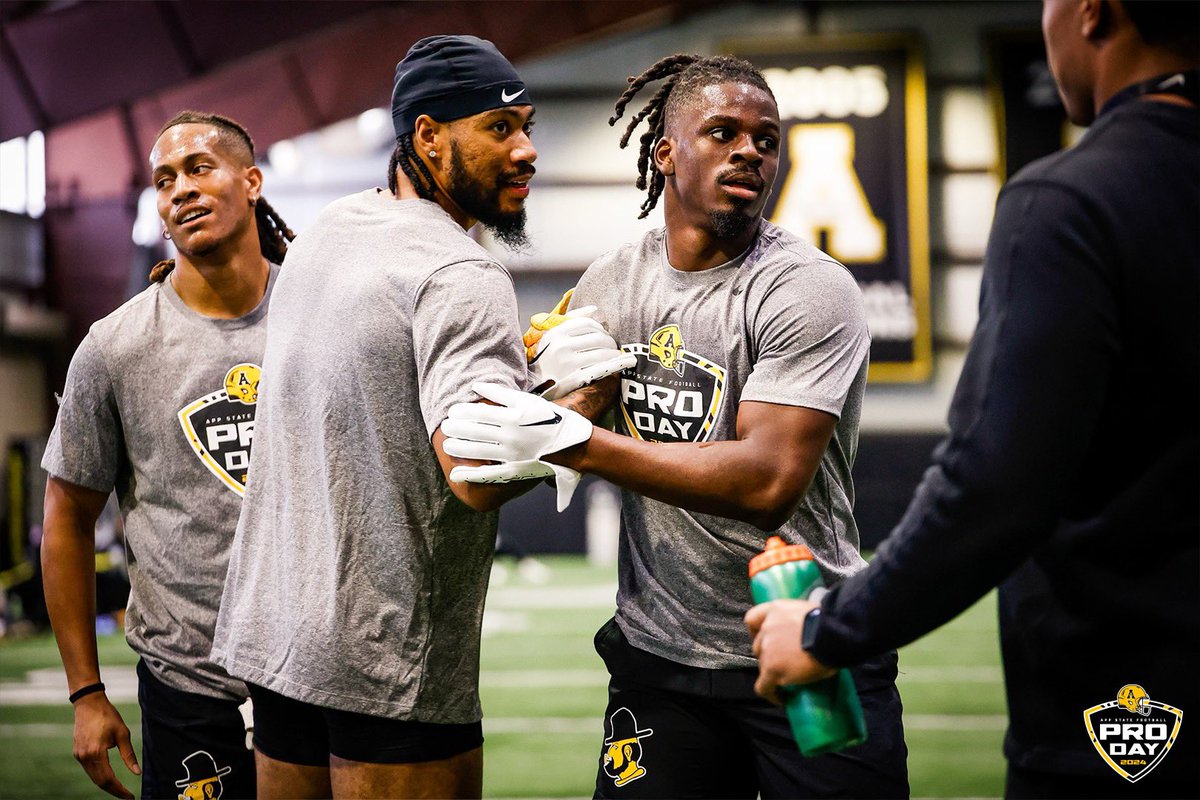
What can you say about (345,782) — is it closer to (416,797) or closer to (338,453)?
(416,797)

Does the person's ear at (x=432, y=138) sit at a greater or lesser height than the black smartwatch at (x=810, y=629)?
greater

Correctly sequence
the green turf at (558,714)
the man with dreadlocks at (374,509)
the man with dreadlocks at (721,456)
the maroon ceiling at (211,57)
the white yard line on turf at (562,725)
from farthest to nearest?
1. the maroon ceiling at (211,57)
2. the white yard line on turf at (562,725)
3. the green turf at (558,714)
4. the man with dreadlocks at (721,456)
5. the man with dreadlocks at (374,509)

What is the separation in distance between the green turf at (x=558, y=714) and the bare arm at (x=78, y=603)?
2476mm

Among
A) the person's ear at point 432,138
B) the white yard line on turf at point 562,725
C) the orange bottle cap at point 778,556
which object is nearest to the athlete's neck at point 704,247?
the person's ear at point 432,138

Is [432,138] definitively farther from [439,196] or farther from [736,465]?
[736,465]

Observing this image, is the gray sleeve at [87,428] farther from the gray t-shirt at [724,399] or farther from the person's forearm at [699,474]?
the person's forearm at [699,474]

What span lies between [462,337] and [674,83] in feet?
3.64

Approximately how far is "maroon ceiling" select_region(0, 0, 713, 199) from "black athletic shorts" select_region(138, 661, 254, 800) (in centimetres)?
804

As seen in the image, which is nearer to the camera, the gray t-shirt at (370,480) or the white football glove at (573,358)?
the gray t-shirt at (370,480)

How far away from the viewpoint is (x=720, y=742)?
2551 mm

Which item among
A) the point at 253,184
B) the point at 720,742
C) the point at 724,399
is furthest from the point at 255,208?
the point at 720,742

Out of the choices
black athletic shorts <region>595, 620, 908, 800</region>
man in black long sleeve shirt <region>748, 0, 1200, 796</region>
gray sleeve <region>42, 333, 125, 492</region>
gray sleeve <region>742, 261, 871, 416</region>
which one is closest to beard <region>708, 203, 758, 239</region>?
gray sleeve <region>742, 261, 871, 416</region>

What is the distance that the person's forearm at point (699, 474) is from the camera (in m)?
2.27

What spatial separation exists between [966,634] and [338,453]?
304 inches
